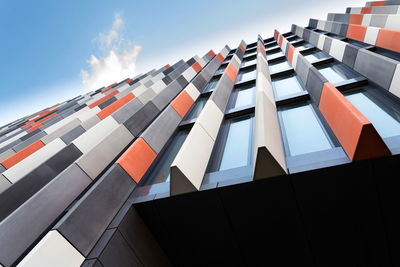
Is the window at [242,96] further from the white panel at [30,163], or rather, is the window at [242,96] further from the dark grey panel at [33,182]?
the white panel at [30,163]

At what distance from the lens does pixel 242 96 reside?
10.2 meters

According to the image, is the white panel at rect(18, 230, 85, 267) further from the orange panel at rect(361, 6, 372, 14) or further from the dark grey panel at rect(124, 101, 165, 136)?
the orange panel at rect(361, 6, 372, 14)

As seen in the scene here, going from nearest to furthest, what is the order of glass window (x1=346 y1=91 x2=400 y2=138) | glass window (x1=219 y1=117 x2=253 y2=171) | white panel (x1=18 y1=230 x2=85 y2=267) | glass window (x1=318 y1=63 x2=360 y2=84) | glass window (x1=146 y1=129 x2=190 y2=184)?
white panel (x1=18 y1=230 x2=85 y2=267) < glass window (x1=346 y1=91 x2=400 y2=138) < glass window (x1=219 y1=117 x2=253 y2=171) < glass window (x1=146 y1=129 x2=190 y2=184) < glass window (x1=318 y1=63 x2=360 y2=84)

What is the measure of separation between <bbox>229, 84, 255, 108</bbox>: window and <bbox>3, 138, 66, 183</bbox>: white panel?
690 cm

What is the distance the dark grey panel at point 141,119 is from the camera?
7.91m

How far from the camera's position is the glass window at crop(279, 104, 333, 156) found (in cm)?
510

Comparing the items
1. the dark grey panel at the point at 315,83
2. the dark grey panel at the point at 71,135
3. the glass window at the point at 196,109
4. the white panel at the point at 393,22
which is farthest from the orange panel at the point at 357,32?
the dark grey panel at the point at 71,135

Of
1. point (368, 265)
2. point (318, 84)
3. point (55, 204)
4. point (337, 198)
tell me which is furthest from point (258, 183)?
point (55, 204)

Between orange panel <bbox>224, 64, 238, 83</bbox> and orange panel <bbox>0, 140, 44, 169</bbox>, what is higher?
orange panel <bbox>0, 140, 44, 169</bbox>

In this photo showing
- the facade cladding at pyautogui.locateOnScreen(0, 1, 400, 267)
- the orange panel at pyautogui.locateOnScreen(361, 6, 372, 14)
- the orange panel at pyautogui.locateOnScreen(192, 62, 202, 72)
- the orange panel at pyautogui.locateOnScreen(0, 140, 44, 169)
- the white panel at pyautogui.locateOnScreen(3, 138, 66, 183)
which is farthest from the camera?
the orange panel at pyautogui.locateOnScreen(192, 62, 202, 72)

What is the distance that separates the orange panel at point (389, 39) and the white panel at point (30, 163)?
11207mm

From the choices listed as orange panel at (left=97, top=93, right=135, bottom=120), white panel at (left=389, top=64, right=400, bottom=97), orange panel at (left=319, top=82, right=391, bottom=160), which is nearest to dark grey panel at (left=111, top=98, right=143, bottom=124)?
orange panel at (left=97, top=93, right=135, bottom=120)

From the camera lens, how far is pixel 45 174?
6.47m

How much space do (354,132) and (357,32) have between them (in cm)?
969
